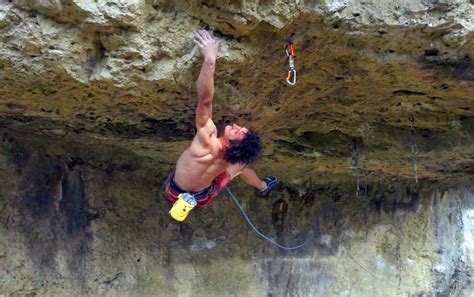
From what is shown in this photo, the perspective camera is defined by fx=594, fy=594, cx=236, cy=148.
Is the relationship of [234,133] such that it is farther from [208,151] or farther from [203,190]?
[203,190]

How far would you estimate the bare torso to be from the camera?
2.82 metres

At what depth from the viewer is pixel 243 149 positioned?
111 inches

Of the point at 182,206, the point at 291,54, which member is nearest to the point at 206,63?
the point at 291,54

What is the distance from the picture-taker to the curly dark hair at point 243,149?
282 centimetres

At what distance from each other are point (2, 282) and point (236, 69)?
1.79 m

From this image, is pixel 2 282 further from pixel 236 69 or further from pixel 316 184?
pixel 316 184

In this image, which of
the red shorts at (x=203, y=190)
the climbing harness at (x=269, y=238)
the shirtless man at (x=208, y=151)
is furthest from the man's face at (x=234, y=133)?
the climbing harness at (x=269, y=238)

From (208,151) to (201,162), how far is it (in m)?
0.09

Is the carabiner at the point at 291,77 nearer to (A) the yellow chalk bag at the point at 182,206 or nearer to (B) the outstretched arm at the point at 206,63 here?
Answer: (B) the outstretched arm at the point at 206,63

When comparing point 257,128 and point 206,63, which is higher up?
point 206,63

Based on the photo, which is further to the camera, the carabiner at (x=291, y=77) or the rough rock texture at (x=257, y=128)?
the carabiner at (x=291, y=77)

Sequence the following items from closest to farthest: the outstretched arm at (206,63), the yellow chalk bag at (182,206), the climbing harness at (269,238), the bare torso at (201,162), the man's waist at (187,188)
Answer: the outstretched arm at (206,63), the bare torso at (201,162), the yellow chalk bag at (182,206), the man's waist at (187,188), the climbing harness at (269,238)

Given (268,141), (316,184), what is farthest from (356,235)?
(268,141)

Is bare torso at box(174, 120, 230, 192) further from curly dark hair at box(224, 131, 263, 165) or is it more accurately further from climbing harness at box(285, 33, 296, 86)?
climbing harness at box(285, 33, 296, 86)
